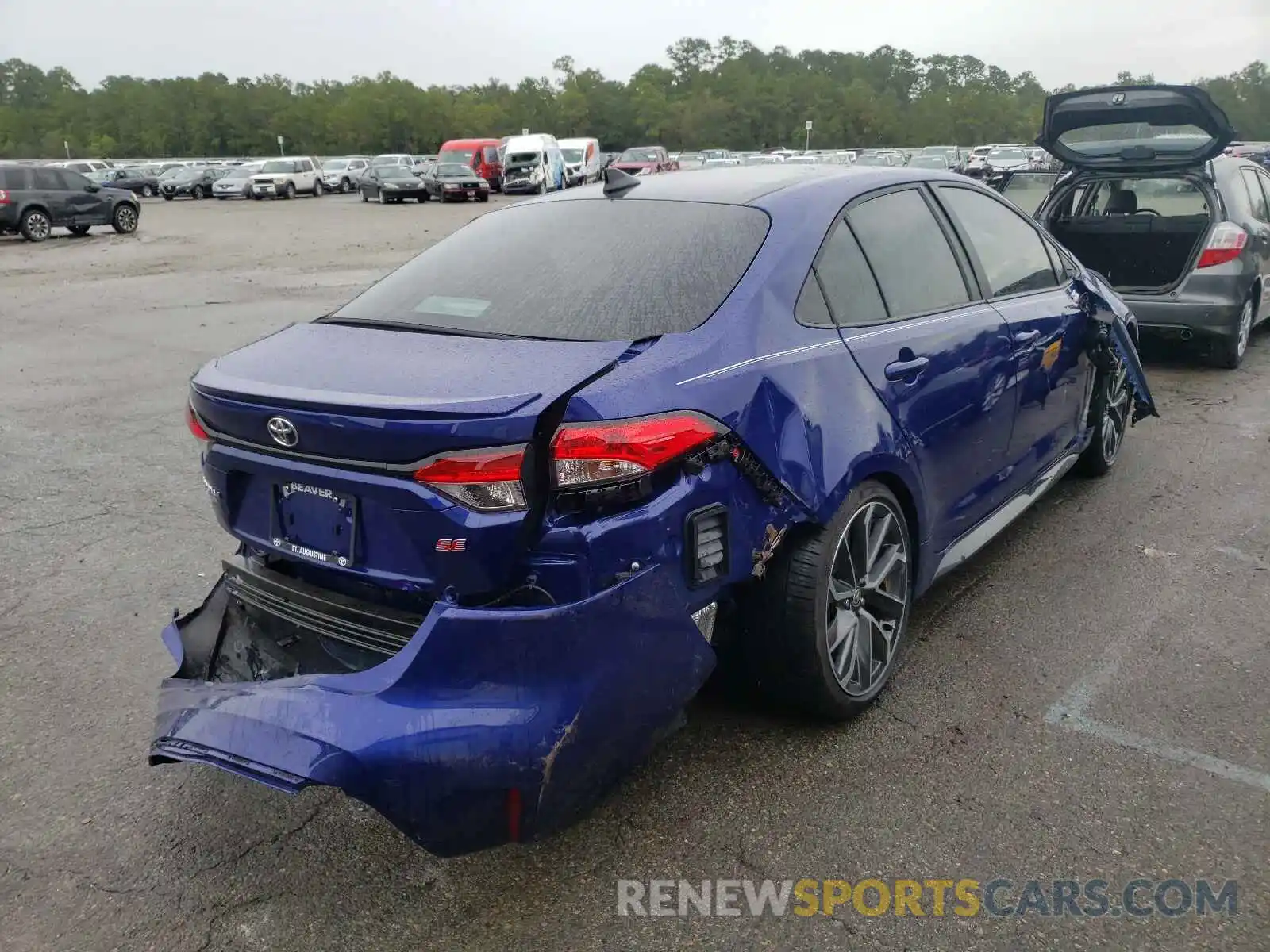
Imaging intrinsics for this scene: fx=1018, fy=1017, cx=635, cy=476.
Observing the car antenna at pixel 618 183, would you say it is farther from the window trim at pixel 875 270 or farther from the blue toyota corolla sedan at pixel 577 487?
the window trim at pixel 875 270

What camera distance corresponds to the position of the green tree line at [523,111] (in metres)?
104

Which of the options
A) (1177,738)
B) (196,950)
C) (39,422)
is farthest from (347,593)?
(39,422)

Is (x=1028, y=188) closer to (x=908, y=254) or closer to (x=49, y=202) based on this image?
(x=908, y=254)

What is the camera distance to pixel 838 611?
312 centimetres

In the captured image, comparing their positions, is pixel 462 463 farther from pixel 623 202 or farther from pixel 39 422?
pixel 39 422

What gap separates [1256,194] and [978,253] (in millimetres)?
5930

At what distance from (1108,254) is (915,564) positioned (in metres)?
6.20

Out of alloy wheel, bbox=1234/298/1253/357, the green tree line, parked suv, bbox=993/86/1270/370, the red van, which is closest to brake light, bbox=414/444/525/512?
parked suv, bbox=993/86/1270/370

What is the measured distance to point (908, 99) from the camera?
139m

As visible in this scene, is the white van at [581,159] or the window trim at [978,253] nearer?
the window trim at [978,253]


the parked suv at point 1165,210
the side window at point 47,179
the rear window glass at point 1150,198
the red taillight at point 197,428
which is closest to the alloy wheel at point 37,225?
the side window at point 47,179

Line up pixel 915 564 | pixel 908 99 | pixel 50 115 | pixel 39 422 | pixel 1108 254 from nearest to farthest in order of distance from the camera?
pixel 915 564 < pixel 39 422 < pixel 1108 254 < pixel 50 115 < pixel 908 99

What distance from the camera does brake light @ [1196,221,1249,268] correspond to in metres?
7.57

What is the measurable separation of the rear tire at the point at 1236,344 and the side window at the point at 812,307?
19.9 feet
